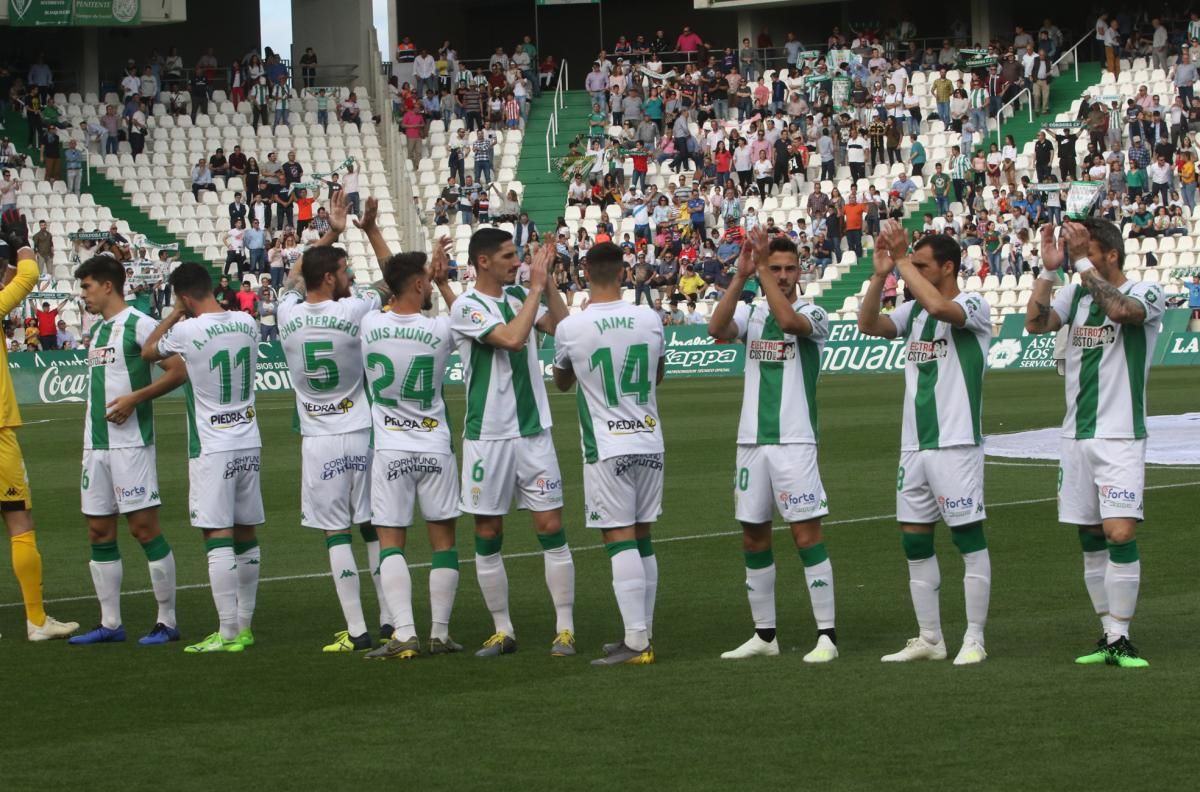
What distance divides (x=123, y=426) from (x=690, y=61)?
4524 centimetres

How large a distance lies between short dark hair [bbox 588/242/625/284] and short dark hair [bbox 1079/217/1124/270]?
237 centimetres

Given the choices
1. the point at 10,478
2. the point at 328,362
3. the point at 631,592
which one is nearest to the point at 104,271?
the point at 10,478

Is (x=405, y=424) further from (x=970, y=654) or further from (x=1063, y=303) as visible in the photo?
(x=1063, y=303)

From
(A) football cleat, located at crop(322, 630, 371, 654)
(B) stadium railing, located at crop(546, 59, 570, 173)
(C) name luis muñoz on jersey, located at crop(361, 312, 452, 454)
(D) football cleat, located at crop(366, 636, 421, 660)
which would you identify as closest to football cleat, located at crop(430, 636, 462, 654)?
(D) football cleat, located at crop(366, 636, 421, 660)

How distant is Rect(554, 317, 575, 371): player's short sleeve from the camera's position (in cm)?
964

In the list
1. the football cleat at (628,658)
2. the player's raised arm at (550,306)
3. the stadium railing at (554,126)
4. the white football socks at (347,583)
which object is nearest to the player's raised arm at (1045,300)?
the player's raised arm at (550,306)

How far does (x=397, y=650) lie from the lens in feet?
32.1

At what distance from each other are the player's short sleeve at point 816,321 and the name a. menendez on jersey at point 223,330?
310cm

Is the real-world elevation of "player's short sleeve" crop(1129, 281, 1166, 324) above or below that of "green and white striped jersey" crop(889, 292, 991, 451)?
above

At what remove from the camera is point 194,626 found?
439 inches

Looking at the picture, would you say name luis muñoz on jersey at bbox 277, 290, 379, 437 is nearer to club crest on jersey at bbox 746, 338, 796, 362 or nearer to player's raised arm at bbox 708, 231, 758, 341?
player's raised arm at bbox 708, 231, 758, 341

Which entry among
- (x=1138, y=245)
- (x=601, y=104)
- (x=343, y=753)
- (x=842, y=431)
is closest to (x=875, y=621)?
(x=343, y=753)

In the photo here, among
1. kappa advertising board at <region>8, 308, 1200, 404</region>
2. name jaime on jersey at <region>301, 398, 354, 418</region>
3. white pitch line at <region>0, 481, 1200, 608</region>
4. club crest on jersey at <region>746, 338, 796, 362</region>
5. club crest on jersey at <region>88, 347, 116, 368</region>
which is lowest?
white pitch line at <region>0, 481, 1200, 608</region>

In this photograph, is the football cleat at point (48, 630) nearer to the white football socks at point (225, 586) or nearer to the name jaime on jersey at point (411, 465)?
the white football socks at point (225, 586)
